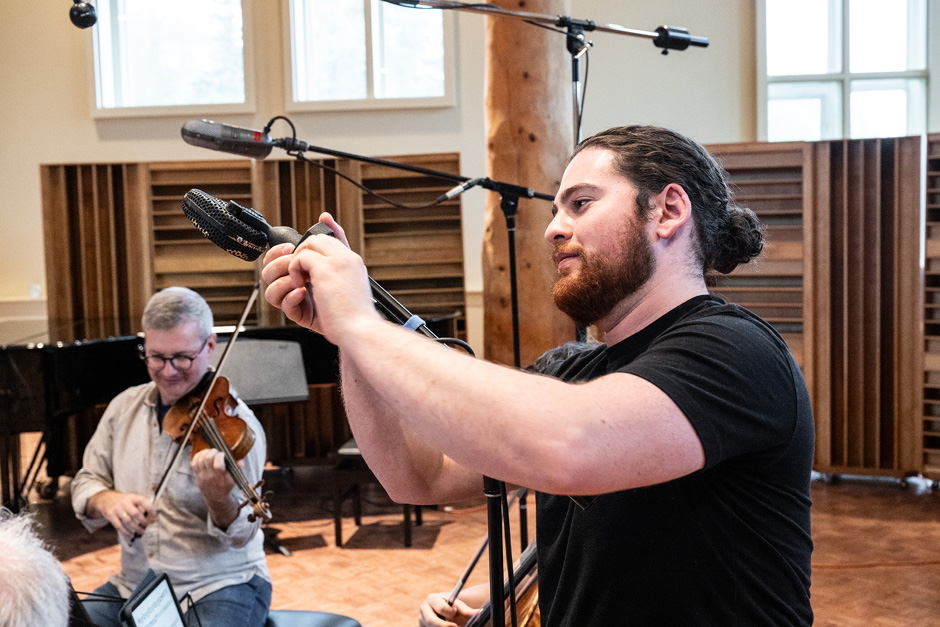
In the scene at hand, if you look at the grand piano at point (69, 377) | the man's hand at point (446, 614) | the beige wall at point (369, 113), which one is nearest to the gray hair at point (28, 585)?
the man's hand at point (446, 614)

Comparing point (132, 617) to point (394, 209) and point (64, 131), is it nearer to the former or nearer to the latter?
point (394, 209)

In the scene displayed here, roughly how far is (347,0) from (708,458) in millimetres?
6829

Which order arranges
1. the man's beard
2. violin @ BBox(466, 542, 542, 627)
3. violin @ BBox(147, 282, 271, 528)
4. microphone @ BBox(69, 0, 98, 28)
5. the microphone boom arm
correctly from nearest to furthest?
1. the man's beard
2. violin @ BBox(466, 542, 542, 627)
3. the microphone boom arm
4. violin @ BBox(147, 282, 271, 528)
5. microphone @ BBox(69, 0, 98, 28)

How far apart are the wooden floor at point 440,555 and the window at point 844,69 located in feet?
10.1

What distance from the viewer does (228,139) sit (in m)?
2.11

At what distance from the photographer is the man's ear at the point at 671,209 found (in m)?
1.17

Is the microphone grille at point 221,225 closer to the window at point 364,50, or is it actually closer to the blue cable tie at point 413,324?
the blue cable tie at point 413,324

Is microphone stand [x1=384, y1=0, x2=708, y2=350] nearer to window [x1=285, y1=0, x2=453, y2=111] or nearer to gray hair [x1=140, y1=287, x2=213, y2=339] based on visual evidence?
gray hair [x1=140, y1=287, x2=213, y2=339]

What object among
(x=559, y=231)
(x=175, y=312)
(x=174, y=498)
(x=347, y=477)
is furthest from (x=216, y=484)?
(x=347, y=477)

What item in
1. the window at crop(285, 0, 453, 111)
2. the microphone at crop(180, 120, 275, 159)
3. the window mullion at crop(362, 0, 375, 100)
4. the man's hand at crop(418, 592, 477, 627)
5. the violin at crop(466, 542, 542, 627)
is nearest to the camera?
the violin at crop(466, 542, 542, 627)

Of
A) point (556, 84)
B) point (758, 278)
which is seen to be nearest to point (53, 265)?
point (556, 84)

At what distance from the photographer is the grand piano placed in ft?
13.7

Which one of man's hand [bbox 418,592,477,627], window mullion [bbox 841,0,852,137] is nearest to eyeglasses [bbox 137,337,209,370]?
man's hand [bbox 418,592,477,627]

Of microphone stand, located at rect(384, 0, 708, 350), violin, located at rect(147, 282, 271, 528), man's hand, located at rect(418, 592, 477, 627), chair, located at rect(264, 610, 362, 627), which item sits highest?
microphone stand, located at rect(384, 0, 708, 350)
